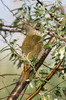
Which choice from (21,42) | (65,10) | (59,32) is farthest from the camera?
Answer: (21,42)

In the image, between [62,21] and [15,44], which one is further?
[15,44]

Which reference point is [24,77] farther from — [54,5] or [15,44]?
[54,5]

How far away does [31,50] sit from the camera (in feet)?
4.33

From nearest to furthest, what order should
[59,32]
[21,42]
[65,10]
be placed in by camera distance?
[59,32] < [65,10] < [21,42]

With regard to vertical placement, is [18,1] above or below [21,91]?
above

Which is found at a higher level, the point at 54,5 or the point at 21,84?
the point at 54,5

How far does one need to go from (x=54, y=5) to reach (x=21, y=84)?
39 cm

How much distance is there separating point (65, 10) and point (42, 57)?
0.24m

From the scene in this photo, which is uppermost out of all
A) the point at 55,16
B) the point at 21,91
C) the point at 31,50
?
the point at 55,16

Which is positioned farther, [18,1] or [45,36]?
[18,1]

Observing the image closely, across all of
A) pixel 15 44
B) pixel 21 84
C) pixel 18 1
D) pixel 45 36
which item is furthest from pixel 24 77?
pixel 18 1

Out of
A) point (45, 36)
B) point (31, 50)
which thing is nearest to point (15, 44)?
point (31, 50)

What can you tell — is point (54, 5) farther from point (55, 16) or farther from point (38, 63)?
point (38, 63)

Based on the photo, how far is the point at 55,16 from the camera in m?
1.19
